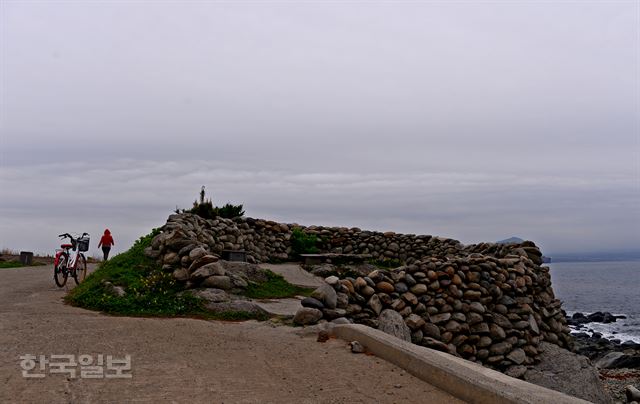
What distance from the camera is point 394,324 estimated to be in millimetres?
9484

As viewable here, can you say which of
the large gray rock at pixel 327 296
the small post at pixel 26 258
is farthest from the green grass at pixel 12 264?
the large gray rock at pixel 327 296

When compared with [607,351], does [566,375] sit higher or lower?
higher

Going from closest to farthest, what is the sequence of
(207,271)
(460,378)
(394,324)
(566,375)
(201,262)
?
(460,378) < (394,324) < (566,375) < (207,271) < (201,262)

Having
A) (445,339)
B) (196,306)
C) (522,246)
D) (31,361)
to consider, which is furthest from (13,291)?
(522,246)

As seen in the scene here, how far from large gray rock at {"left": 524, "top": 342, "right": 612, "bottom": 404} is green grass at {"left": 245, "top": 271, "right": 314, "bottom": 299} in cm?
479

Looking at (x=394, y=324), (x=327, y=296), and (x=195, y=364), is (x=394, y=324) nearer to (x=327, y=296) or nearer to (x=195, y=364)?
(x=327, y=296)

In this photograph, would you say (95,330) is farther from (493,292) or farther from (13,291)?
(493,292)

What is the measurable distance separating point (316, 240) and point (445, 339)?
9399mm

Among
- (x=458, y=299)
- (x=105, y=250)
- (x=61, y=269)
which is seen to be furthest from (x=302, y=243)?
(x=458, y=299)

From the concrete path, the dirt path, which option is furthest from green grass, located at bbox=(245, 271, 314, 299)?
the dirt path

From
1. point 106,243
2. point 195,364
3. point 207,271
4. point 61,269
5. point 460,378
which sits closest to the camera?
point 460,378

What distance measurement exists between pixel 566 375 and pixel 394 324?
384 centimetres

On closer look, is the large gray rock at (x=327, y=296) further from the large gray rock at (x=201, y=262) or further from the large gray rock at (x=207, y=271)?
the large gray rock at (x=201, y=262)

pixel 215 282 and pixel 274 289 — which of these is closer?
pixel 215 282
